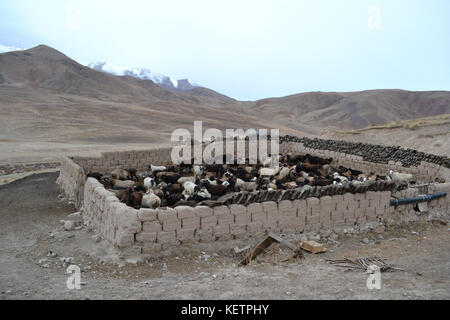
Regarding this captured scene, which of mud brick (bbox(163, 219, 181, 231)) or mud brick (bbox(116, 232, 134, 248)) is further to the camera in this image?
mud brick (bbox(163, 219, 181, 231))

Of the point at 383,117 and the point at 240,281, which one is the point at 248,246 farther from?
the point at 383,117

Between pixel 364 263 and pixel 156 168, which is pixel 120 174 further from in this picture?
pixel 364 263

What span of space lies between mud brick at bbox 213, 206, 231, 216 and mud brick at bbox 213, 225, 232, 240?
250 millimetres

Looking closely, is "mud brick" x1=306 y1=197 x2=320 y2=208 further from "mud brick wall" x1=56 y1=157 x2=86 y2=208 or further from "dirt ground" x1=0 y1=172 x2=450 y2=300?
"mud brick wall" x1=56 y1=157 x2=86 y2=208

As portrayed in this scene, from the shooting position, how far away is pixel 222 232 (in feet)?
22.5

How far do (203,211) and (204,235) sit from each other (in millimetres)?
443

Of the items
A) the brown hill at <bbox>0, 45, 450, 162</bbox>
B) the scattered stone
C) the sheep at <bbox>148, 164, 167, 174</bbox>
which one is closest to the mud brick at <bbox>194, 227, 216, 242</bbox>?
the scattered stone

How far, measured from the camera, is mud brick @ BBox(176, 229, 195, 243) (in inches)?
255

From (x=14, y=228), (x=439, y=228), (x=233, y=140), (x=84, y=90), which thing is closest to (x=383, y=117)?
(x=84, y=90)

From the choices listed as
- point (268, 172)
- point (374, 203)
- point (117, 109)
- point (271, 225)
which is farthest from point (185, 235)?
point (117, 109)

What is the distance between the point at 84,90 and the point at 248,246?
55.3 meters

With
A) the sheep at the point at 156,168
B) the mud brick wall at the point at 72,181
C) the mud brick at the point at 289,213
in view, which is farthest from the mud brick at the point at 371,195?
the sheep at the point at 156,168


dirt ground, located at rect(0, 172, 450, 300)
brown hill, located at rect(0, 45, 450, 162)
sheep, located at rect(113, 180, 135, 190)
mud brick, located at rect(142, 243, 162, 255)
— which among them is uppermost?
brown hill, located at rect(0, 45, 450, 162)

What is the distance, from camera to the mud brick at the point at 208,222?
6.66m
